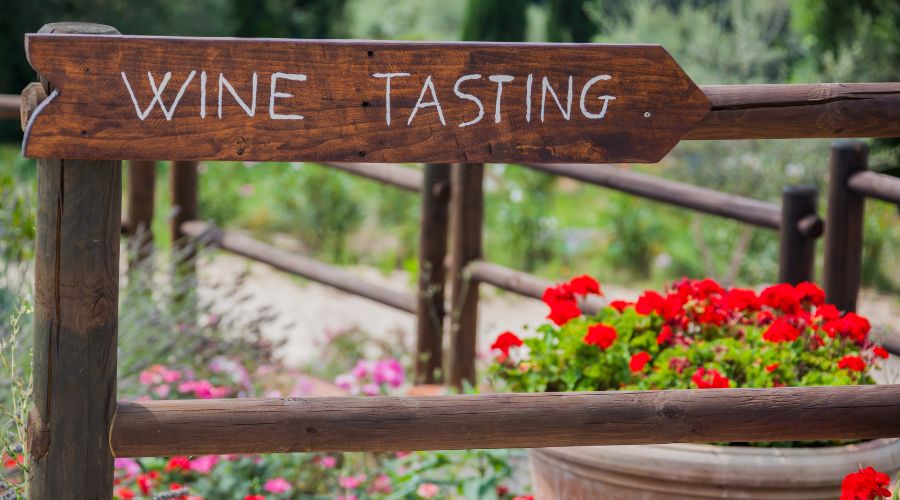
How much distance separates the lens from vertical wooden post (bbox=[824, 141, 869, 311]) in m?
2.92

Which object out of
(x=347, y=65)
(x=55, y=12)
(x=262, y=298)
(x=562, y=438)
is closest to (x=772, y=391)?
(x=562, y=438)

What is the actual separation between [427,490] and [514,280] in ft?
2.79

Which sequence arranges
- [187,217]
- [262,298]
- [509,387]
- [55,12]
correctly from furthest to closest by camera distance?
1. [55,12]
2. [262,298]
3. [187,217]
4. [509,387]

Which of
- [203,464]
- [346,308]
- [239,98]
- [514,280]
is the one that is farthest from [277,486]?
[346,308]

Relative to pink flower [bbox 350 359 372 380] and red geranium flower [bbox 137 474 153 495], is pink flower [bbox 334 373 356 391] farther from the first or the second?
red geranium flower [bbox 137 474 153 495]

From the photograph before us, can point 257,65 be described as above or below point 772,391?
above

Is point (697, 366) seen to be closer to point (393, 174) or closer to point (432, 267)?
point (432, 267)

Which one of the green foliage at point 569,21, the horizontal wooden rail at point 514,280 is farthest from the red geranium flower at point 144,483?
the green foliage at point 569,21

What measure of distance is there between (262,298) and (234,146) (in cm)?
452

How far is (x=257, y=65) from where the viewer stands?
5.01 feet

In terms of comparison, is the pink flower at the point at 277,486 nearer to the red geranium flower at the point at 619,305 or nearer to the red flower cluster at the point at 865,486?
the red geranium flower at the point at 619,305

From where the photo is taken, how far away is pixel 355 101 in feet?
5.11

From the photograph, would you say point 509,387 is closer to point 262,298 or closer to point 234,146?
point 234,146

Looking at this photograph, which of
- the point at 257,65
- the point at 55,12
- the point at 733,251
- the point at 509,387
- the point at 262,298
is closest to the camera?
the point at 257,65
